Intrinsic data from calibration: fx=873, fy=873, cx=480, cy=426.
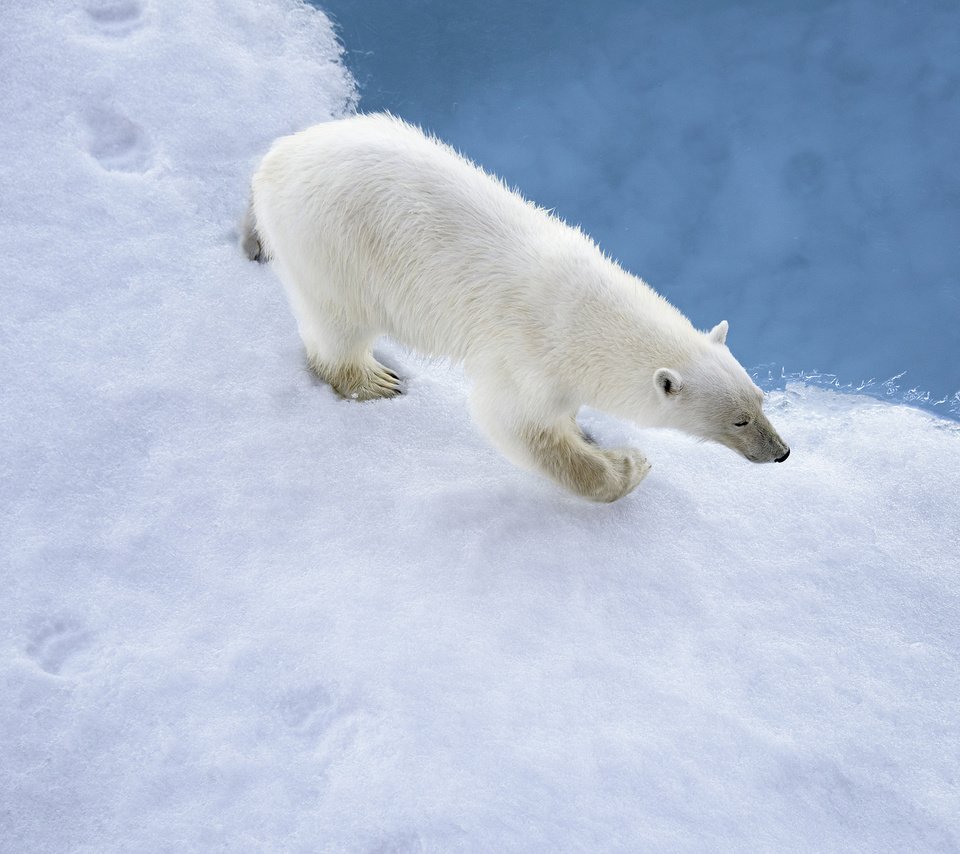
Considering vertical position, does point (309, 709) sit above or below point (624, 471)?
below

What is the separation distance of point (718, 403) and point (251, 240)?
213 cm

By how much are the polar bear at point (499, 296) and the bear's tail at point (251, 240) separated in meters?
0.52

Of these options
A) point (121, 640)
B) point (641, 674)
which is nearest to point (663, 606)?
point (641, 674)

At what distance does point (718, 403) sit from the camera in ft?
9.11

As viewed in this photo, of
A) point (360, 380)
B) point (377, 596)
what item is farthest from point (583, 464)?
point (360, 380)

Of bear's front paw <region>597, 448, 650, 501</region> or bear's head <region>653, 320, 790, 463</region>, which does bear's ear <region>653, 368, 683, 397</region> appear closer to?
bear's head <region>653, 320, 790, 463</region>

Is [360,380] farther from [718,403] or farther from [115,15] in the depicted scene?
[115,15]

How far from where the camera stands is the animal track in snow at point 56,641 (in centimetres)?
271

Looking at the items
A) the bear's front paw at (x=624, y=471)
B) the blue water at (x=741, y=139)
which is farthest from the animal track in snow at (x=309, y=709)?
the blue water at (x=741, y=139)

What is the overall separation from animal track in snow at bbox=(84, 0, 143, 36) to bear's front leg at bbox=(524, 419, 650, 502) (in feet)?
10.3

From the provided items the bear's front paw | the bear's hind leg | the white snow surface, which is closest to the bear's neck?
the bear's front paw

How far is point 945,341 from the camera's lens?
13.8 feet

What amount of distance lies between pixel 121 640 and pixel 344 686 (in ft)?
2.40

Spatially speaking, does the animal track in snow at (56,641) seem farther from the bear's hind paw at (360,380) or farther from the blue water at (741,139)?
the blue water at (741,139)
